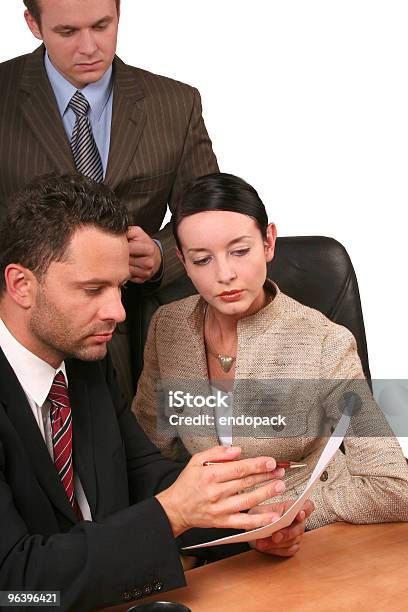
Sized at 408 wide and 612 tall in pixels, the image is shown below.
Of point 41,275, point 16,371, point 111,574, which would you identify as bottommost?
point 111,574

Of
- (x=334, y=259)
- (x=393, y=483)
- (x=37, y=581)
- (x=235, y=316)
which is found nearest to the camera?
(x=37, y=581)

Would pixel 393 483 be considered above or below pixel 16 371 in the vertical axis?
below

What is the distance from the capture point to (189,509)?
2439 millimetres

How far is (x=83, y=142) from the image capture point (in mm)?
3887

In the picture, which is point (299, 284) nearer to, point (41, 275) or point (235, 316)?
point (235, 316)

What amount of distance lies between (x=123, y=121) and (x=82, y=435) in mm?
1437

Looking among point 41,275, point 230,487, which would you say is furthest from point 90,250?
point 230,487

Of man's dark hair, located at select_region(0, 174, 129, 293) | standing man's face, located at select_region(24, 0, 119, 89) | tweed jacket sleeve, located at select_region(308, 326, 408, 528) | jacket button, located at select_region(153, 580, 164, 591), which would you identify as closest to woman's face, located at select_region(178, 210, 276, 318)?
tweed jacket sleeve, located at select_region(308, 326, 408, 528)

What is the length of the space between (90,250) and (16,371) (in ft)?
1.08

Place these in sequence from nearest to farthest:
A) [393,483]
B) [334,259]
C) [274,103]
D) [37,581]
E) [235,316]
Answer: [37,581]
[393,483]
[235,316]
[334,259]
[274,103]

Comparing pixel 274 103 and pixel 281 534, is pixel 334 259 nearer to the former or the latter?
pixel 281 534

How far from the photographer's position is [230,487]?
2.46m

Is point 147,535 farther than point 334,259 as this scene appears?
No

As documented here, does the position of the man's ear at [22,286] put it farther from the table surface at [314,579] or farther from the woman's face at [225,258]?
the table surface at [314,579]
